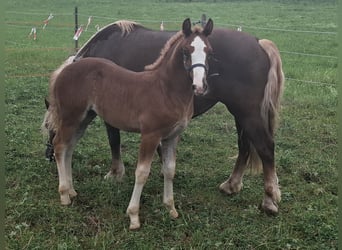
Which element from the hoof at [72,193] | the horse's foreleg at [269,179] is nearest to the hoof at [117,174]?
the hoof at [72,193]

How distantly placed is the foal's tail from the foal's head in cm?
88

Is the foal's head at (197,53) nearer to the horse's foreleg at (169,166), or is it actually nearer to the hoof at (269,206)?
the horse's foreleg at (169,166)

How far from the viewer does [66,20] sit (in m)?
20.7

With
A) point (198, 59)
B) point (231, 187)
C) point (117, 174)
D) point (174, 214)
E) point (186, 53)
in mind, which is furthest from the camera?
point (117, 174)

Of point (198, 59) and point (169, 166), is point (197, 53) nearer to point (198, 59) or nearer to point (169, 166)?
point (198, 59)

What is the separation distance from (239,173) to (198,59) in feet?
5.36

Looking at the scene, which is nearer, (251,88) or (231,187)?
(251,88)

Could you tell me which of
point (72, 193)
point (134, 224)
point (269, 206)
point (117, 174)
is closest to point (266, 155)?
point (269, 206)

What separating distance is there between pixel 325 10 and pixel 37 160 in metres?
20.7

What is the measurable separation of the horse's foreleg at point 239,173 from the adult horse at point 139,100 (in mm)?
758

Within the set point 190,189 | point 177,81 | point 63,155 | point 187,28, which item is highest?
point 187,28

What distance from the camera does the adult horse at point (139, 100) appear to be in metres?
3.55

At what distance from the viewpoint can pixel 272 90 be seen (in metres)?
4.07

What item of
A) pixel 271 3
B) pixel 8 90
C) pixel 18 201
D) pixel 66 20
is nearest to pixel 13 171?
pixel 18 201
